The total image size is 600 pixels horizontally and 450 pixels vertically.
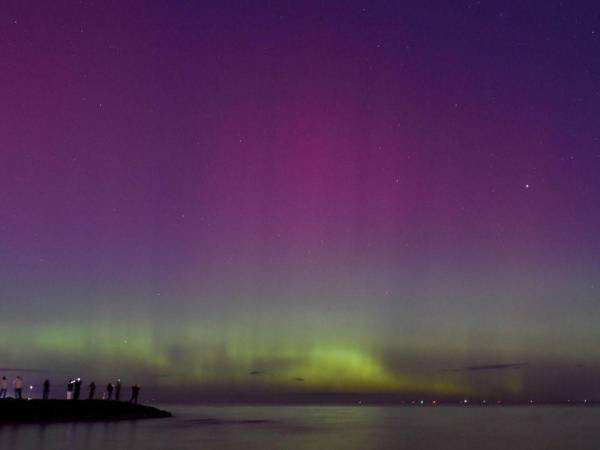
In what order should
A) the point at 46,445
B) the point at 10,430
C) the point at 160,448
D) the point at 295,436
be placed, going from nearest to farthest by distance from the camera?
the point at 46,445, the point at 160,448, the point at 10,430, the point at 295,436

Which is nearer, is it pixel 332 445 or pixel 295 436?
pixel 332 445

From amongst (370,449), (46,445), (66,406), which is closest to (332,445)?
(370,449)

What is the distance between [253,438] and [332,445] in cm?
954

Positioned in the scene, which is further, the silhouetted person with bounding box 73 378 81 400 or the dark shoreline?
the silhouetted person with bounding box 73 378 81 400

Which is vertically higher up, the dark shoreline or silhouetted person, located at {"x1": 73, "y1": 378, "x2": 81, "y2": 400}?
silhouetted person, located at {"x1": 73, "y1": 378, "x2": 81, "y2": 400}

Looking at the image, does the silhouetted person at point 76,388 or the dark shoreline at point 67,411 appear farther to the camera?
the silhouetted person at point 76,388

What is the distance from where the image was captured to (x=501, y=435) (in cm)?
6612

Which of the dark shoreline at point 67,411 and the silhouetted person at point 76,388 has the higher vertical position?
the silhouetted person at point 76,388

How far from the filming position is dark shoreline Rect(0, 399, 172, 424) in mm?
54562

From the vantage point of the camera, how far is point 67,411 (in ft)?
205

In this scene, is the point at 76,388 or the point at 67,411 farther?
the point at 76,388

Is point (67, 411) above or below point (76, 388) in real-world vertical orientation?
below

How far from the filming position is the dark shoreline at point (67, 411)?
54562mm

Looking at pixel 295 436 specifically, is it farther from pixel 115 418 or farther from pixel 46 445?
pixel 46 445
